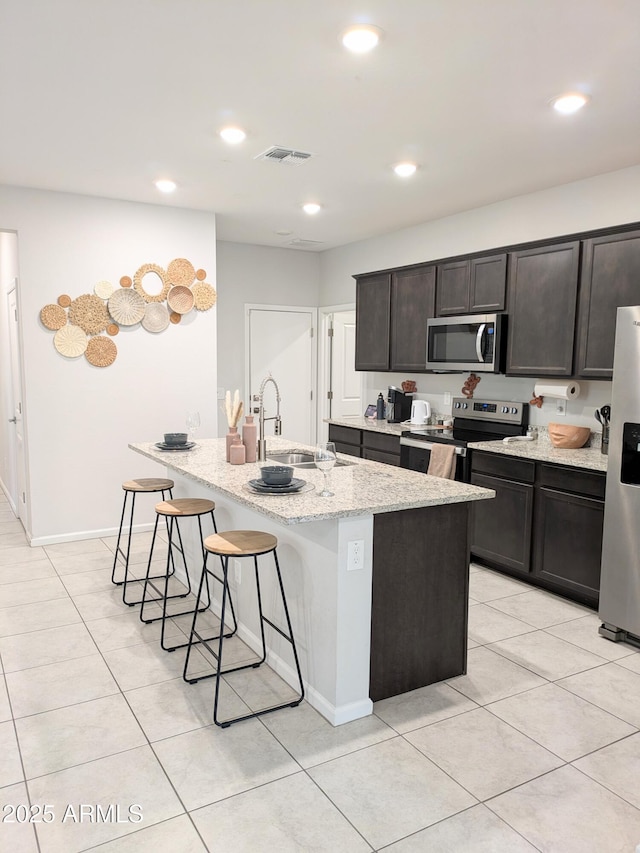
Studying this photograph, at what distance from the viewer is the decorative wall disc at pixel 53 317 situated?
15.4ft

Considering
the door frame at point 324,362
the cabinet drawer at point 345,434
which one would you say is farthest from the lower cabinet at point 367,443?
the door frame at point 324,362

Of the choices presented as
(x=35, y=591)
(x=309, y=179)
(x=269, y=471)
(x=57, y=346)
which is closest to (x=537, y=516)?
(x=269, y=471)

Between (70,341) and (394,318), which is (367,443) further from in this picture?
(70,341)

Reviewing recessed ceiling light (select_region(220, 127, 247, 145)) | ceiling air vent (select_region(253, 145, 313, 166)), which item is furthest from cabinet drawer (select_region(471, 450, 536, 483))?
recessed ceiling light (select_region(220, 127, 247, 145))

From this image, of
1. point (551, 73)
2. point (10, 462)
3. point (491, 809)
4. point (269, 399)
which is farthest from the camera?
point (269, 399)

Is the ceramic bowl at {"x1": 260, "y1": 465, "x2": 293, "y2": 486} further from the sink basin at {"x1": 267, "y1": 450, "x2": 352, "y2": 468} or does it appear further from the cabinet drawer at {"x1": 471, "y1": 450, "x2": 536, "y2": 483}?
the cabinet drawer at {"x1": 471, "y1": 450, "x2": 536, "y2": 483}

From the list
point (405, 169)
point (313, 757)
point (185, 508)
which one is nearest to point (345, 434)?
point (405, 169)

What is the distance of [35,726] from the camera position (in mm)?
2518

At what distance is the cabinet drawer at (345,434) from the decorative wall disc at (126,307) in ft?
7.06

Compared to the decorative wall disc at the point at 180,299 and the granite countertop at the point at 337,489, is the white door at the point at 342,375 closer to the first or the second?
the decorative wall disc at the point at 180,299

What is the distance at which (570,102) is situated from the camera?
116 inches

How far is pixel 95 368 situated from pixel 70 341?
28cm

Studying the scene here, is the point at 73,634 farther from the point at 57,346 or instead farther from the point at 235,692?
the point at 57,346

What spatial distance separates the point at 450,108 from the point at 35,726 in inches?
133
